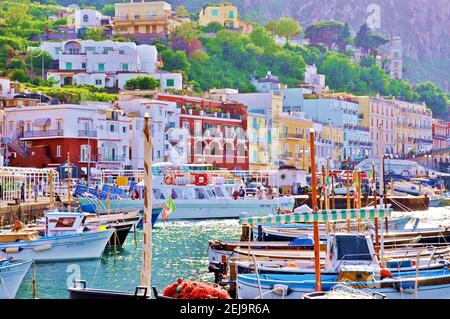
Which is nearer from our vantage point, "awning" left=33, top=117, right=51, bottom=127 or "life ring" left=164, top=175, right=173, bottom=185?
"life ring" left=164, top=175, right=173, bottom=185

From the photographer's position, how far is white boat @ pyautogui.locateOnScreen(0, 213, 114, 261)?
1065 inches

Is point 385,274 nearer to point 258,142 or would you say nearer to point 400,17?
point 258,142

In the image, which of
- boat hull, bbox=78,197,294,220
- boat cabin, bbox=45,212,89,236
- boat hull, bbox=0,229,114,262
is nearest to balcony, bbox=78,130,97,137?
boat hull, bbox=78,197,294,220

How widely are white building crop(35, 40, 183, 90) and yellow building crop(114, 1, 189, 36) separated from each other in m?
21.9

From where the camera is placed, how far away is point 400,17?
542ft

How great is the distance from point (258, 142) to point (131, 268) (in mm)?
49764

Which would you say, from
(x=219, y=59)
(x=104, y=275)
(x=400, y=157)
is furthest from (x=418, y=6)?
(x=104, y=275)

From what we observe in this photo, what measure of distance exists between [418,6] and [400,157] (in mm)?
59490

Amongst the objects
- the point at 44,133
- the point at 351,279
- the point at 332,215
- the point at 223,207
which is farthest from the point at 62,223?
the point at 44,133

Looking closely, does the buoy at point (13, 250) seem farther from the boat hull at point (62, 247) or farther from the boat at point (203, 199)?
the boat at point (203, 199)

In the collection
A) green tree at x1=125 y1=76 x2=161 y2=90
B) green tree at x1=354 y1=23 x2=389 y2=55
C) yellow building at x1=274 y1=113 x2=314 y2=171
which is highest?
green tree at x1=354 y1=23 x2=389 y2=55

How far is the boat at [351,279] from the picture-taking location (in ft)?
49.8

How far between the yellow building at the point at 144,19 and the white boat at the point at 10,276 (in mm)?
98759

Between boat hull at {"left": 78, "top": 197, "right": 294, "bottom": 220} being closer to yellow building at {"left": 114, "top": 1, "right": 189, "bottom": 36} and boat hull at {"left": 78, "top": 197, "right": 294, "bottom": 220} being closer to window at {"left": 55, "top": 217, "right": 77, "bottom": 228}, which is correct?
window at {"left": 55, "top": 217, "right": 77, "bottom": 228}
